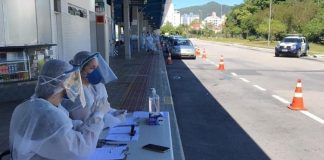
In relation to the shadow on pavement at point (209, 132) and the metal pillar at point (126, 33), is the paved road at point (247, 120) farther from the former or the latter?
the metal pillar at point (126, 33)

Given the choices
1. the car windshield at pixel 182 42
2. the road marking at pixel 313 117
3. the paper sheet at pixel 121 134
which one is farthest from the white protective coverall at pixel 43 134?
the car windshield at pixel 182 42

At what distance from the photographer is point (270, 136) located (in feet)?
26.2

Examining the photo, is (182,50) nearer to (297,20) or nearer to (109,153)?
(109,153)

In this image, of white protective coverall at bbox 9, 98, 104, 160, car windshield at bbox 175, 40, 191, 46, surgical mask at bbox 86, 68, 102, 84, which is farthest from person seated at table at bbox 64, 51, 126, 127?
car windshield at bbox 175, 40, 191, 46

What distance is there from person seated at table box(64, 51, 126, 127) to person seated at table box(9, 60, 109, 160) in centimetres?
146

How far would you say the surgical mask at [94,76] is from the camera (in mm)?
4701

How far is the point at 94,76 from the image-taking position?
186 inches

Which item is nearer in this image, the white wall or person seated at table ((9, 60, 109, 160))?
person seated at table ((9, 60, 109, 160))

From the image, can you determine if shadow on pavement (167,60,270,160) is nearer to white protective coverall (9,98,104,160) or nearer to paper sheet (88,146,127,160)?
paper sheet (88,146,127,160)

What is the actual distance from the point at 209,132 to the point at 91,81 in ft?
13.0

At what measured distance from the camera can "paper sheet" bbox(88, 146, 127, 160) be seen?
348cm

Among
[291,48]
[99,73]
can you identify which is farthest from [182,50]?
[99,73]

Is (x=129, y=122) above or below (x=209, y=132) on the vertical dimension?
above

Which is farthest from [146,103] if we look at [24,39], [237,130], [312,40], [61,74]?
[312,40]
